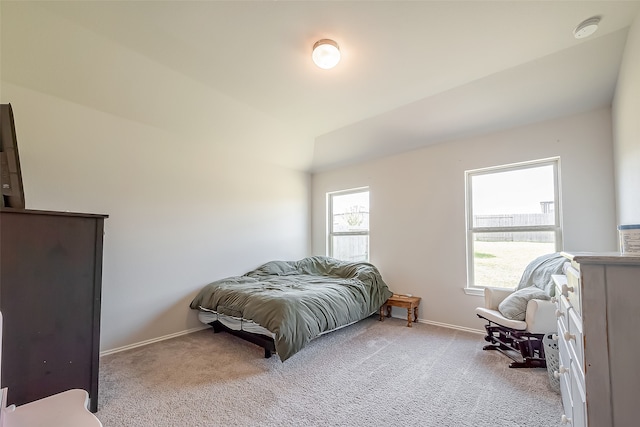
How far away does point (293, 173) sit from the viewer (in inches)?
196

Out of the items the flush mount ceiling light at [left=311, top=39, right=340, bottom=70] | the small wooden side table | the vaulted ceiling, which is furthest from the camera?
the small wooden side table

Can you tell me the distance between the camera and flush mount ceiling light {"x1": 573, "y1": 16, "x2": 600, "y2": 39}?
1.96 metres

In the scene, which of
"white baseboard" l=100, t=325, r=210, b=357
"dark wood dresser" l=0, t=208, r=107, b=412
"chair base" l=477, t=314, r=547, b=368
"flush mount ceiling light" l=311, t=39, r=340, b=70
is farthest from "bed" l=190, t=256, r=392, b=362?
"flush mount ceiling light" l=311, t=39, r=340, b=70

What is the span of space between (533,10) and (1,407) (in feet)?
10.8

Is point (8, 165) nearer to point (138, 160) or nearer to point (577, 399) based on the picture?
point (138, 160)

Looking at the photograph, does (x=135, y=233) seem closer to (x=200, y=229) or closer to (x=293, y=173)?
(x=200, y=229)

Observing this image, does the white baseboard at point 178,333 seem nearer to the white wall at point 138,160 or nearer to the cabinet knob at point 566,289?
the white wall at point 138,160

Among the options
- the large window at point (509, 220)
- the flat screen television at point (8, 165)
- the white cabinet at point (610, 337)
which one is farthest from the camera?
the large window at point (509, 220)

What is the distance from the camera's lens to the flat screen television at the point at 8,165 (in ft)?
5.74

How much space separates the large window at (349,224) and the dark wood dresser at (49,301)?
138 inches

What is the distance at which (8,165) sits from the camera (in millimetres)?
1763

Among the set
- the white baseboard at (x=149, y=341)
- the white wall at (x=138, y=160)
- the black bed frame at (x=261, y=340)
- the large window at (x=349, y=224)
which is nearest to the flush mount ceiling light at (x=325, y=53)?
the white wall at (x=138, y=160)

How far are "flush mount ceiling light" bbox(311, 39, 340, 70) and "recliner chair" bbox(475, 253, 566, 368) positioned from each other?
104 inches

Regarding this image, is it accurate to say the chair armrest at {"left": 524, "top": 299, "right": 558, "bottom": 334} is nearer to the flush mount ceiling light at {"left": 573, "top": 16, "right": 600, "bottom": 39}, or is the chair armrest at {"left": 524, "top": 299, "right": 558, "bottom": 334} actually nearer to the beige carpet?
the beige carpet
